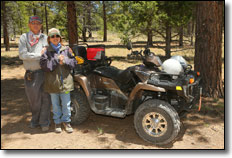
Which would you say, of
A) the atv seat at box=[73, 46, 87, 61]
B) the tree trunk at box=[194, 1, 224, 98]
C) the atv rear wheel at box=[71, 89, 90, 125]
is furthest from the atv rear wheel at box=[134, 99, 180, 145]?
the tree trunk at box=[194, 1, 224, 98]

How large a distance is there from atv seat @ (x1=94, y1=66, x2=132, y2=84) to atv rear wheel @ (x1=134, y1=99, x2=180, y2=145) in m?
0.66

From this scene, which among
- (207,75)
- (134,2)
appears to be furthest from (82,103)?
(134,2)

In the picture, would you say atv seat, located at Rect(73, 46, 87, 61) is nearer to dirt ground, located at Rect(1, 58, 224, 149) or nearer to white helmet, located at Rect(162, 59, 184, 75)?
dirt ground, located at Rect(1, 58, 224, 149)

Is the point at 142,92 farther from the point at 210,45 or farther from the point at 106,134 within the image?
the point at 210,45

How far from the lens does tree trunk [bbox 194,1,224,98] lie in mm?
5859

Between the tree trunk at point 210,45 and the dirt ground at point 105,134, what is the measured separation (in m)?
0.66

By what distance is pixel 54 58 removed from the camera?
4.05 m

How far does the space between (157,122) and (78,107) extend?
1772 millimetres

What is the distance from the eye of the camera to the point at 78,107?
4.70 metres

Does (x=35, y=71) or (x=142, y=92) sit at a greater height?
(x=35, y=71)

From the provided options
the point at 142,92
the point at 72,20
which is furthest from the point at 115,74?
the point at 72,20

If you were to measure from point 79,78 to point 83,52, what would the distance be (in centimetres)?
72

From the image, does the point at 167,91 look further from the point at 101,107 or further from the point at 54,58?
the point at 54,58

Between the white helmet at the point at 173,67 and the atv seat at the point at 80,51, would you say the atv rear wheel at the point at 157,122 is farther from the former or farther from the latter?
the atv seat at the point at 80,51
